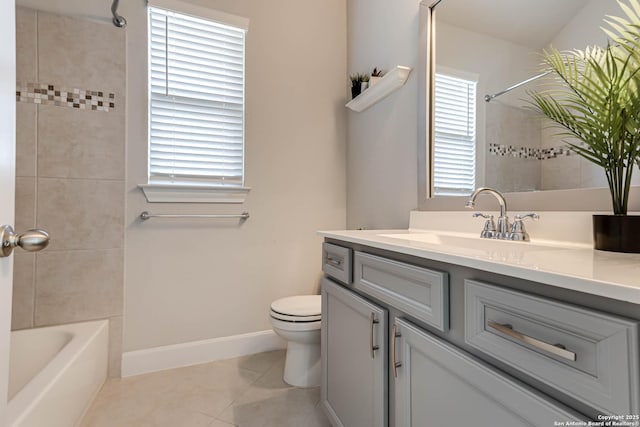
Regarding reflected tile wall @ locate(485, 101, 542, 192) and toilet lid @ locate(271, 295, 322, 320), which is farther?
toilet lid @ locate(271, 295, 322, 320)

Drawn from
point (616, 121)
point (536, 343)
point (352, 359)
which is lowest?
point (352, 359)

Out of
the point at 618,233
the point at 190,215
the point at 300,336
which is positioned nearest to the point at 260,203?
the point at 190,215

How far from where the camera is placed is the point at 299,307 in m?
1.69

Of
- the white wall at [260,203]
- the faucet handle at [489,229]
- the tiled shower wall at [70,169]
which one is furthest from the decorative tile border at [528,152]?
the tiled shower wall at [70,169]

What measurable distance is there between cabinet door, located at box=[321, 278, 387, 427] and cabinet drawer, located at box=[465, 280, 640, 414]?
0.38 m

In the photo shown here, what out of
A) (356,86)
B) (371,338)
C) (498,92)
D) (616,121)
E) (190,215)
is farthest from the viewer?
(356,86)

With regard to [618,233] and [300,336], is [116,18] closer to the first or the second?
[300,336]

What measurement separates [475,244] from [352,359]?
1.90ft

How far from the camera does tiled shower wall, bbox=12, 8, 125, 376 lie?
1.62 meters

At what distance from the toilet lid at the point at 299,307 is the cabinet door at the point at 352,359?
10.9 inches

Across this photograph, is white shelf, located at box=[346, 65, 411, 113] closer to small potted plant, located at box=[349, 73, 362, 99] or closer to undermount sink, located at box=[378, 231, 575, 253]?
small potted plant, located at box=[349, 73, 362, 99]

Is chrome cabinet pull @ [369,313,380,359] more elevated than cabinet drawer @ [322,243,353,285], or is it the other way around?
cabinet drawer @ [322,243,353,285]

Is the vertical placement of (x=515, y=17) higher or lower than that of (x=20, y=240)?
higher

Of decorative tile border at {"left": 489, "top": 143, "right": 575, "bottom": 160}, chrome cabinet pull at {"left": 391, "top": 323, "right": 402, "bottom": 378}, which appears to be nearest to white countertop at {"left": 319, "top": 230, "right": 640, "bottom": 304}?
chrome cabinet pull at {"left": 391, "top": 323, "right": 402, "bottom": 378}
